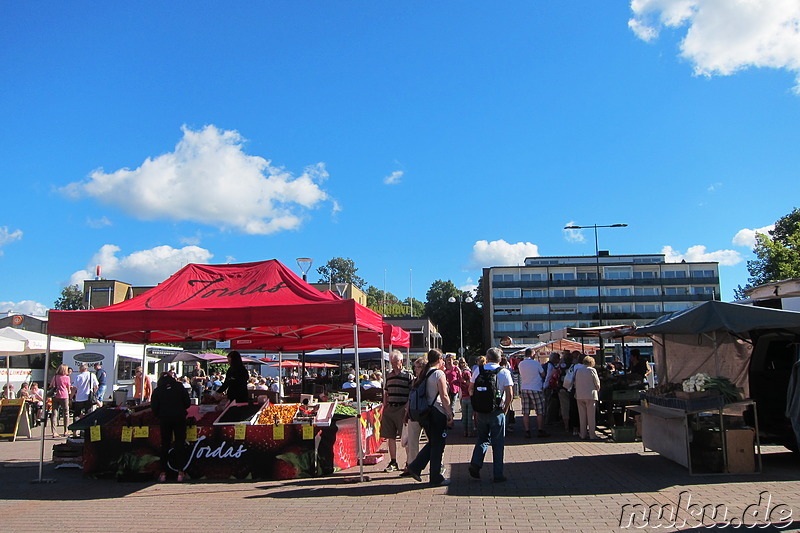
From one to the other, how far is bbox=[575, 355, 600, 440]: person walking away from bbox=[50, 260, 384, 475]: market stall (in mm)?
4080

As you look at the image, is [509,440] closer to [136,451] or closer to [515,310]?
[136,451]

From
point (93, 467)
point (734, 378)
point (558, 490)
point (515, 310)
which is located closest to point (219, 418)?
point (93, 467)

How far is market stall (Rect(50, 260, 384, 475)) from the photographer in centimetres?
870

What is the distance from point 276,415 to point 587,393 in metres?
5.91

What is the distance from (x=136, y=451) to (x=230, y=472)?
1.47 metres

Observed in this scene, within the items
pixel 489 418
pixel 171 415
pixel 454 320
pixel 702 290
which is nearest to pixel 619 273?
pixel 702 290

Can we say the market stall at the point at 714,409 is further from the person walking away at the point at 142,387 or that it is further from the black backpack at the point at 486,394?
the person walking away at the point at 142,387

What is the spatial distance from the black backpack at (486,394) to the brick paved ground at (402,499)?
0.98m

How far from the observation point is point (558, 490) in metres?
7.38

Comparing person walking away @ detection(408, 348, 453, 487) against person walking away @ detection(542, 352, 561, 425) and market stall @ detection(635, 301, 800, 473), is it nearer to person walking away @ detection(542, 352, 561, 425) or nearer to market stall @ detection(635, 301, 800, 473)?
market stall @ detection(635, 301, 800, 473)

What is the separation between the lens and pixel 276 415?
9.43 meters

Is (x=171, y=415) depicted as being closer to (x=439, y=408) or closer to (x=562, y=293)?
(x=439, y=408)

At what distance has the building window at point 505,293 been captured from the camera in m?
82.9
